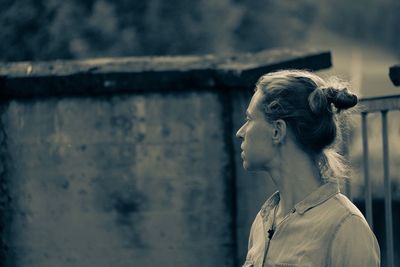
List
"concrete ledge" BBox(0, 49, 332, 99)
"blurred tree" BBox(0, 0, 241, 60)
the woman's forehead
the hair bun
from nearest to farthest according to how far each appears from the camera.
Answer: the hair bun → the woman's forehead → "concrete ledge" BBox(0, 49, 332, 99) → "blurred tree" BBox(0, 0, 241, 60)

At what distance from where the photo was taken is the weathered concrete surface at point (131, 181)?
4.91 meters

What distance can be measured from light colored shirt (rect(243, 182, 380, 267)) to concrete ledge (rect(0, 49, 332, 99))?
83.2 inches

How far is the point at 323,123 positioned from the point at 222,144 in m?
2.31

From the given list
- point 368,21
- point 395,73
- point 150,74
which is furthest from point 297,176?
point 368,21

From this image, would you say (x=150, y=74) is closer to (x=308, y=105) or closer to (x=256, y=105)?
(x=256, y=105)

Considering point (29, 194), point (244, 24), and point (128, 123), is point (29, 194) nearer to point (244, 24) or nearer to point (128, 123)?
point (128, 123)

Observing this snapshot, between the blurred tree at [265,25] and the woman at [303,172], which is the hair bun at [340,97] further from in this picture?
the blurred tree at [265,25]

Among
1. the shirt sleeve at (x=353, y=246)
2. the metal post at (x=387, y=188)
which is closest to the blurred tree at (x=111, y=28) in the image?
the metal post at (x=387, y=188)

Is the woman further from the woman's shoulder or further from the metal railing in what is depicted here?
the metal railing

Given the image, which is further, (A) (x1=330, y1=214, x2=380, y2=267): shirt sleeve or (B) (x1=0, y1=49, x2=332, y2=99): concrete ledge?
(B) (x1=0, y1=49, x2=332, y2=99): concrete ledge

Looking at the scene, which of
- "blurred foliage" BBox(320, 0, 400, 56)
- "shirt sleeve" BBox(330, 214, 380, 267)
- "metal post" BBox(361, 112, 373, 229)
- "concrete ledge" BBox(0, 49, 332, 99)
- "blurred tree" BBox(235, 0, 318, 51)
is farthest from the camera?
"blurred foliage" BBox(320, 0, 400, 56)

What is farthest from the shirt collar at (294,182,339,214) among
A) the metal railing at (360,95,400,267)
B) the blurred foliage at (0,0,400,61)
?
the blurred foliage at (0,0,400,61)

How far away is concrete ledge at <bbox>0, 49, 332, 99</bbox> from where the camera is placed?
4.83 meters

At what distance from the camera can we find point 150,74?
193 inches
